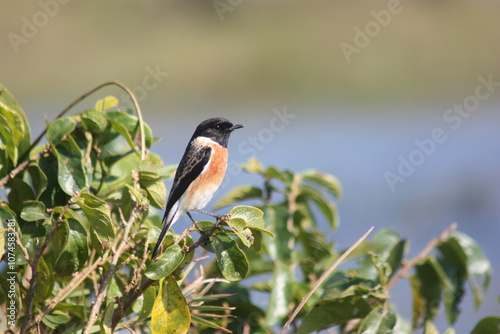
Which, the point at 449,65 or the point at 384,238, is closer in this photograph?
the point at 384,238

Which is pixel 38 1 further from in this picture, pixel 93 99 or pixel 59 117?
pixel 59 117

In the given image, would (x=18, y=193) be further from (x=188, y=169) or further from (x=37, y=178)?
(x=188, y=169)

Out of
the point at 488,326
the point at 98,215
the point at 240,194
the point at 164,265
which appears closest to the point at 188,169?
the point at 240,194

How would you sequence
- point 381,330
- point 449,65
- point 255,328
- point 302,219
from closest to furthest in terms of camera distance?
point 381,330
point 255,328
point 302,219
point 449,65

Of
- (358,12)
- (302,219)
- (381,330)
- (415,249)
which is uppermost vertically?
(358,12)

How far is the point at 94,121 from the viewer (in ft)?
7.73

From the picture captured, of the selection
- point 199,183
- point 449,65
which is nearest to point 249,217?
point 199,183

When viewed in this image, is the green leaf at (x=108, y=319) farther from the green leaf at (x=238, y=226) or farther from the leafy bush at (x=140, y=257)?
the green leaf at (x=238, y=226)

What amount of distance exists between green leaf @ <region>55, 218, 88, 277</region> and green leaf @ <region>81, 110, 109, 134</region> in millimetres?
446

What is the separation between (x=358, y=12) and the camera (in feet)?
65.3

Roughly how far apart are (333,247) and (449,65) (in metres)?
16.9

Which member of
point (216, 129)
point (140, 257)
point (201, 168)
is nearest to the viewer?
point (140, 257)

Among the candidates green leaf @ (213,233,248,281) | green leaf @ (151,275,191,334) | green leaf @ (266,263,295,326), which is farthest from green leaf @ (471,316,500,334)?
green leaf @ (151,275,191,334)

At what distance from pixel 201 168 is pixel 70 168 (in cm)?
111
